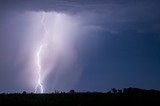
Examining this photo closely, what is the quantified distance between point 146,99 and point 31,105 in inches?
1444

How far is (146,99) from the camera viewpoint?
138250mm

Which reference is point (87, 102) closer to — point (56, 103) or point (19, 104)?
point (56, 103)

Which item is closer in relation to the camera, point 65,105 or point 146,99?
point 65,105

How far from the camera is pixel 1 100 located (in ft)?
424

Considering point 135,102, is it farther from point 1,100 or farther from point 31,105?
point 1,100

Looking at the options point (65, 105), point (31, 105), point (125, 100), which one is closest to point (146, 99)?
point (125, 100)

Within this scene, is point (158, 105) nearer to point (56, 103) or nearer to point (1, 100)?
point (56, 103)

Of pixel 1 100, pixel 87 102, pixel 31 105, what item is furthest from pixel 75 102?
pixel 1 100

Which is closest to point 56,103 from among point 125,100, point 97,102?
point 97,102

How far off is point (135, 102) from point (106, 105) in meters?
9.75

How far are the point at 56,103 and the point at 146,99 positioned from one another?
2915 centimetres

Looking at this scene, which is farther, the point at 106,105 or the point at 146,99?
the point at 146,99

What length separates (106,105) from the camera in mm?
126188

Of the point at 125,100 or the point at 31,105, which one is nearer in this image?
the point at 31,105
